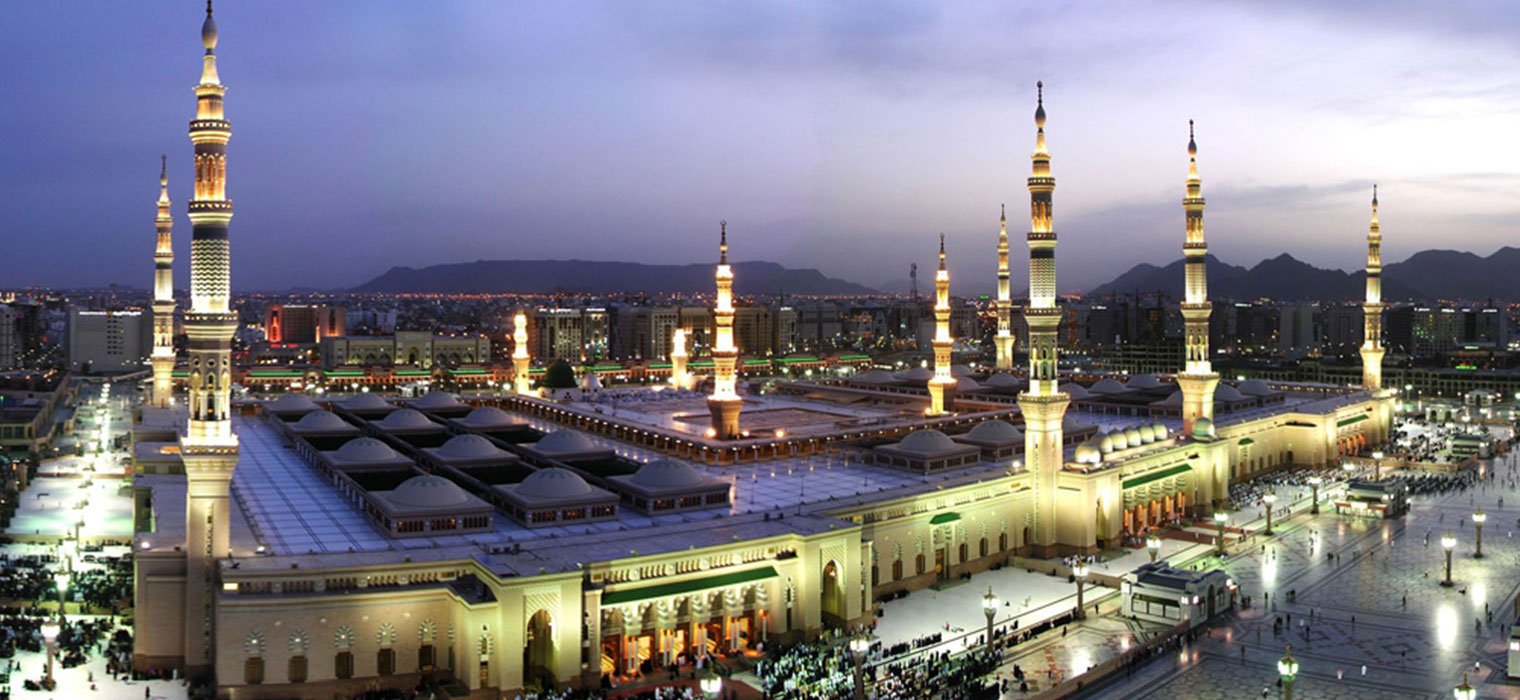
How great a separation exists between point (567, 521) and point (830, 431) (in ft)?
59.8

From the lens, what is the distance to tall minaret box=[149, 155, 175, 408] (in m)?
58.5

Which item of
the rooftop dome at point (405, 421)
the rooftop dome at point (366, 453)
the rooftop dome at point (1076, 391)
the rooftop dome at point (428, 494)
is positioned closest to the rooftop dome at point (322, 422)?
the rooftop dome at point (405, 421)

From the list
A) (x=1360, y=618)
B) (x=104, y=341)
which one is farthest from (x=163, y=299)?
(x=104, y=341)

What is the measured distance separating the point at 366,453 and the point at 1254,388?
4907cm

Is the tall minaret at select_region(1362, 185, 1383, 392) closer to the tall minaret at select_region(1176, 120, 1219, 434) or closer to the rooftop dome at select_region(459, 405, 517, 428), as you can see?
the tall minaret at select_region(1176, 120, 1219, 434)

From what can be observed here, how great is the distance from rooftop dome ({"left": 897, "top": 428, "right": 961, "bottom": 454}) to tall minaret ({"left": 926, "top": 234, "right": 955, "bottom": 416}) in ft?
46.0

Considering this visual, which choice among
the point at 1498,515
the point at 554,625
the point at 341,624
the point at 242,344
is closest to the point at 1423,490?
the point at 1498,515

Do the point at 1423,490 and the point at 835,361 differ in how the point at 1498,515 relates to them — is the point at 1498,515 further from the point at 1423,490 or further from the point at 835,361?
the point at 835,361

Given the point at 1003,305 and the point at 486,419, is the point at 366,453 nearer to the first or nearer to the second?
the point at 486,419

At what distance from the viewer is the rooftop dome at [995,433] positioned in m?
44.8

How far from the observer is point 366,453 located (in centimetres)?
3953

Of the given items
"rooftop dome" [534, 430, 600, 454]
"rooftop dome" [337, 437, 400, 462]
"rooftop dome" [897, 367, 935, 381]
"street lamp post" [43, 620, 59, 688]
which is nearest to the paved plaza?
"rooftop dome" [534, 430, 600, 454]

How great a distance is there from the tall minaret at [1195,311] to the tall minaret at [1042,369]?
1129cm

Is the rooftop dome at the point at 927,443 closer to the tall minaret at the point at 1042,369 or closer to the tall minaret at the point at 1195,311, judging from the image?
the tall minaret at the point at 1042,369
